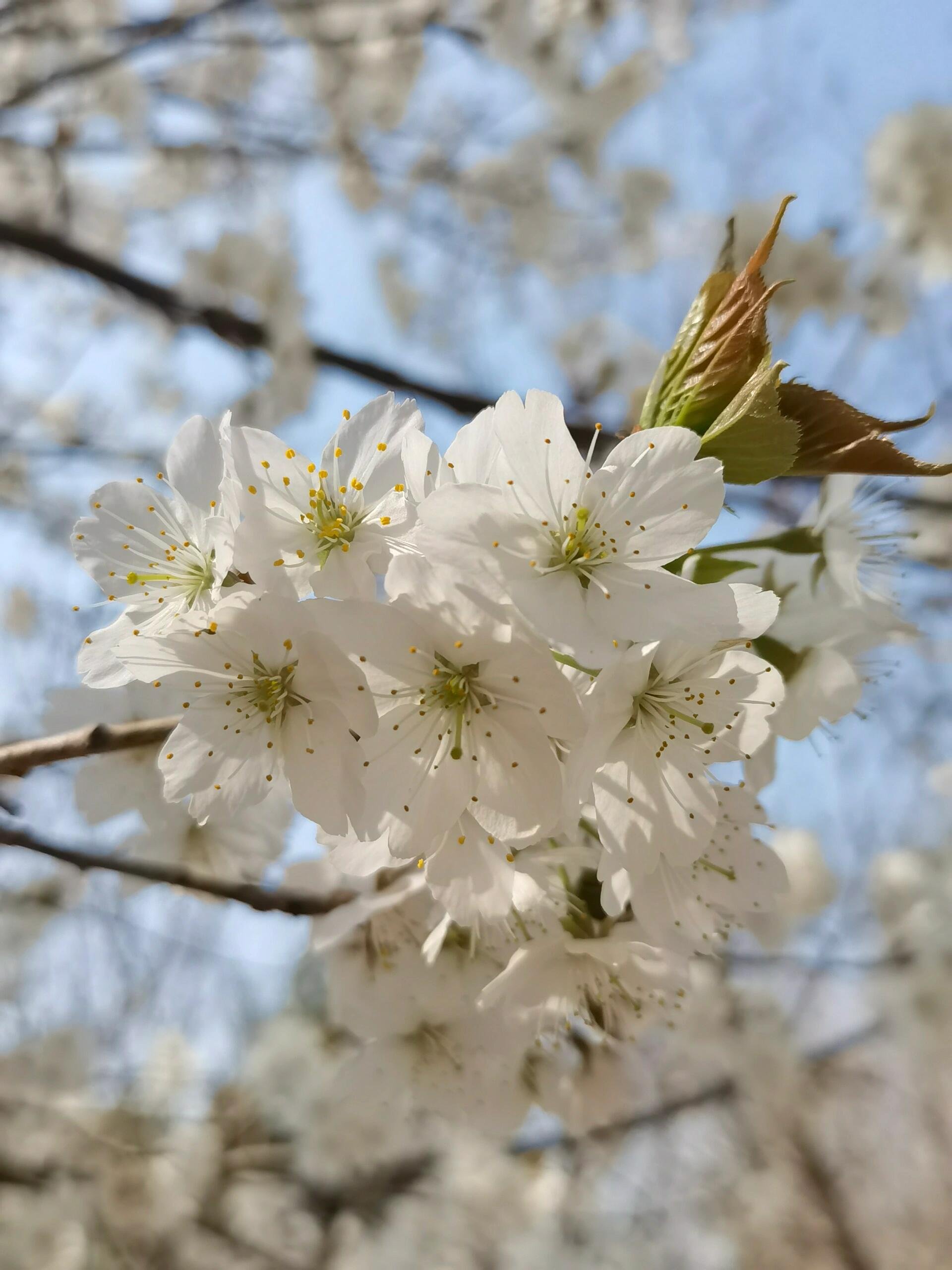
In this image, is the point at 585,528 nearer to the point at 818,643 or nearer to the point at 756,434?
the point at 756,434

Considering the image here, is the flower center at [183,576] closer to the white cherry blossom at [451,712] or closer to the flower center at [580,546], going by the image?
the white cherry blossom at [451,712]

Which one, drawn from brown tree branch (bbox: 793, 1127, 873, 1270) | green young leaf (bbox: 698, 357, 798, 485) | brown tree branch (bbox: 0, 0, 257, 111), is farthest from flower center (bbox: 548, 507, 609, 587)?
brown tree branch (bbox: 793, 1127, 873, 1270)

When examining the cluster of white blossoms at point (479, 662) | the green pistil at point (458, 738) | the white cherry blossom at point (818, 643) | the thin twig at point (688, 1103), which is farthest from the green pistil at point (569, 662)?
the thin twig at point (688, 1103)

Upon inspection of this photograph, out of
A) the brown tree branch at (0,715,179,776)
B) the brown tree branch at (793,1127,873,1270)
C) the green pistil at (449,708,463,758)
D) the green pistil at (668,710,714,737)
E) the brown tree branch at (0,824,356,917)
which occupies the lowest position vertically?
the brown tree branch at (793,1127,873,1270)

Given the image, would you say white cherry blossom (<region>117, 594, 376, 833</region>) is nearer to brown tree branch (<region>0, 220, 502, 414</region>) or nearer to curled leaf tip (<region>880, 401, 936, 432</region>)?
curled leaf tip (<region>880, 401, 936, 432</region>)

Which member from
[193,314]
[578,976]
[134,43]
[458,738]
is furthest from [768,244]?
[134,43]

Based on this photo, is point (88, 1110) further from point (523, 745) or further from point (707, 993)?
point (523, 745)
